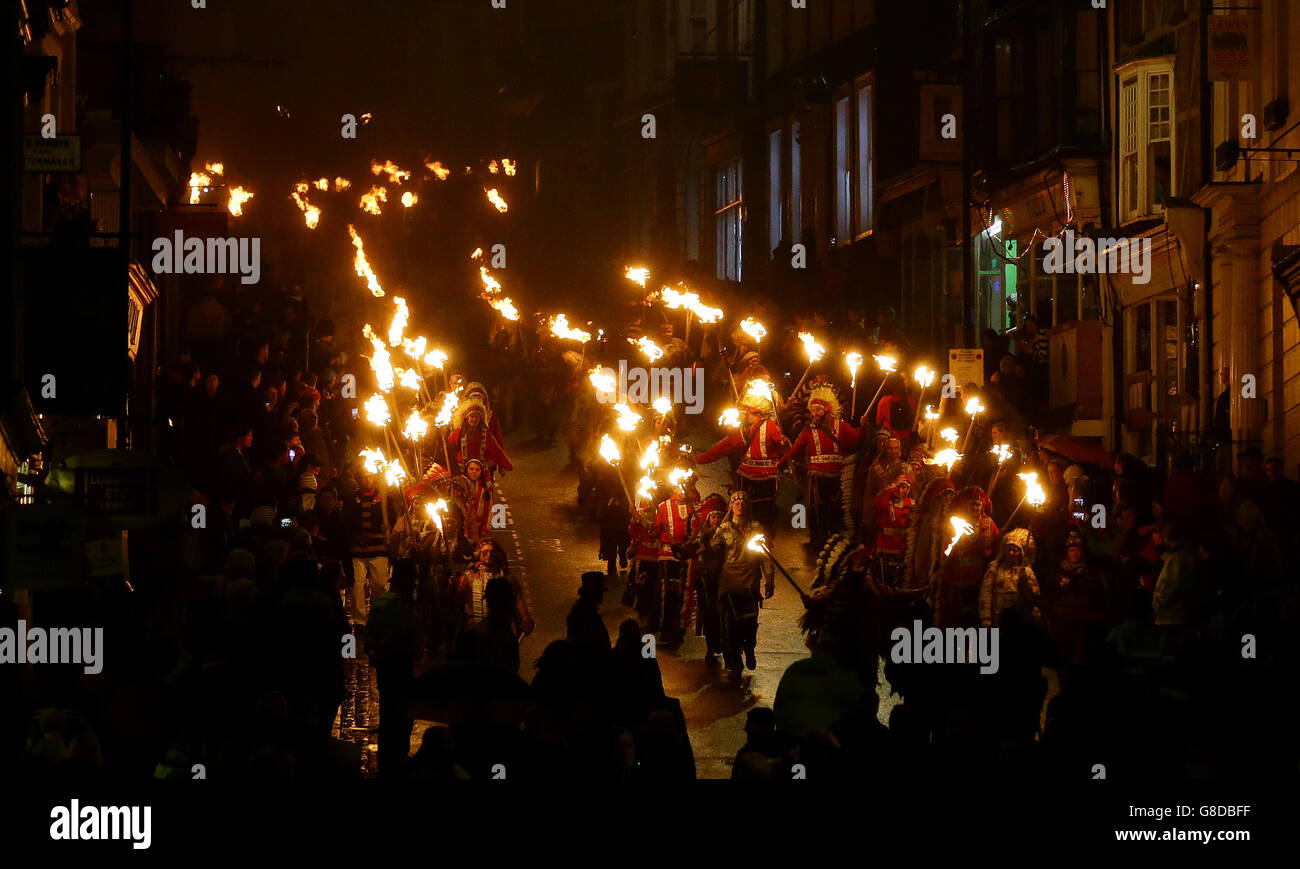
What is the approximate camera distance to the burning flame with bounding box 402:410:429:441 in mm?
24609

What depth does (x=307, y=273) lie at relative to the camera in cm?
5325

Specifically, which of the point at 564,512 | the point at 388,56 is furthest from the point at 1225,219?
the point at 388,56

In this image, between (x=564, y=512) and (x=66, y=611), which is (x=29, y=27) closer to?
(x=66, y=611)

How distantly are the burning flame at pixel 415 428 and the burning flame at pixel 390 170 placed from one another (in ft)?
119

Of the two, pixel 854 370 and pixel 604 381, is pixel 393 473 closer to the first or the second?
pixel 604 381

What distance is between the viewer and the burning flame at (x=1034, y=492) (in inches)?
889

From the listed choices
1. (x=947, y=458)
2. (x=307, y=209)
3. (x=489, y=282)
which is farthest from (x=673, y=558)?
(x=489, y=282)

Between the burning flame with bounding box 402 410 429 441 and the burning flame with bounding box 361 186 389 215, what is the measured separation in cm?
3479

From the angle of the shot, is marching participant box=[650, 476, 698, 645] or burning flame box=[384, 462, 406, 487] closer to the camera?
marching participant box=[650, 476, 698, 645]

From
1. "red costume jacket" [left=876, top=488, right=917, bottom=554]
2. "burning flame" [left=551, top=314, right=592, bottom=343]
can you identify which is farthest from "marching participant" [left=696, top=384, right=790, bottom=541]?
"burning flame" [left=551, top=314, right=592, bottom=343]

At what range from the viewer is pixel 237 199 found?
49.2 m

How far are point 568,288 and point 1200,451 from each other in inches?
1409

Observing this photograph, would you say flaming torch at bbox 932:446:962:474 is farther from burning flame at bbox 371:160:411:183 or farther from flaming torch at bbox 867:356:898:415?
burning flame at bbox 371:160:411:183

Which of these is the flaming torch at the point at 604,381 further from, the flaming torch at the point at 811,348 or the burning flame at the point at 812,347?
the burning flame at the point at 812,347
